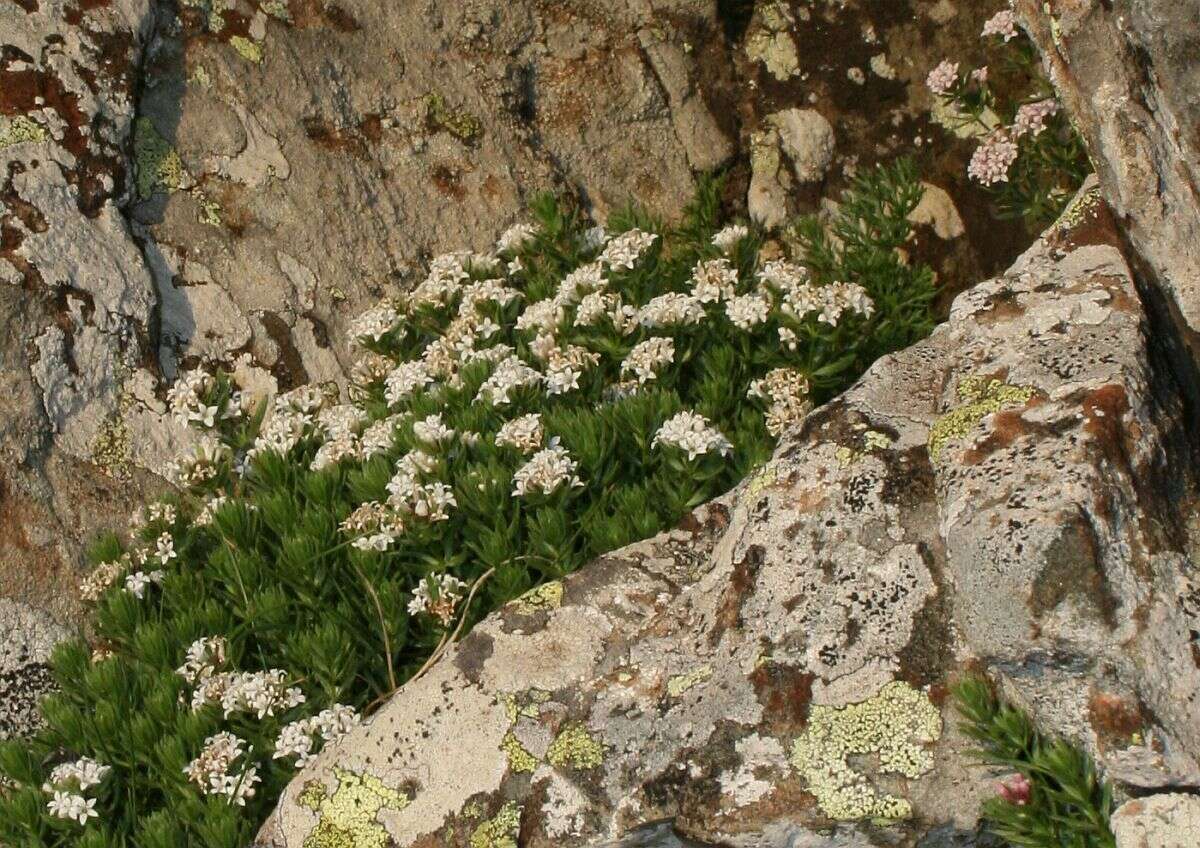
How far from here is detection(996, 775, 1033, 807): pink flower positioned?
130 inches

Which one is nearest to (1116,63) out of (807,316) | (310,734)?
(807,316)

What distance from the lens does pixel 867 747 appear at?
3484 mm

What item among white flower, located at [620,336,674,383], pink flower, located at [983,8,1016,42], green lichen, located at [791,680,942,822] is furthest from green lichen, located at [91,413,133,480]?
pink flower, located at [983,8,1016,42]

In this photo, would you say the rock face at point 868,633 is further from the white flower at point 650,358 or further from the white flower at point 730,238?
the white flower at point 730,238

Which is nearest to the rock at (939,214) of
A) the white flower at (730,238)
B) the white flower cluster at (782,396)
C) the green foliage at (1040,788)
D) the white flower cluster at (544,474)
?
the white flower at (730,238)

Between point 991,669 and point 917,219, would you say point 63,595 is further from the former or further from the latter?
point 917,219

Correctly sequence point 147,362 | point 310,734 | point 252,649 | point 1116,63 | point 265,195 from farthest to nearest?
point 265,195 < point 147,362 < point 252,649 < point 310,734 < point 1116,63

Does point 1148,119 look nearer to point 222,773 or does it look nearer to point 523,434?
point 523,434

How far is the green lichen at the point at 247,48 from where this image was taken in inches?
232

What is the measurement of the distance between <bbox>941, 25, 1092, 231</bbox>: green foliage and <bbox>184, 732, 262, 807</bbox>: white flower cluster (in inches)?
141

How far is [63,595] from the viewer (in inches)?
187

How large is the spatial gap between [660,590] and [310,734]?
113 centimetres

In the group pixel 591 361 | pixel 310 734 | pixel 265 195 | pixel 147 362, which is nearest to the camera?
pixel 310 734

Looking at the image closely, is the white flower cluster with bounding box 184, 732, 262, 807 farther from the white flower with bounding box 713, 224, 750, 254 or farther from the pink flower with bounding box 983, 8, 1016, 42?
the pink flower with bounding box 983, 8, 1016, 42
